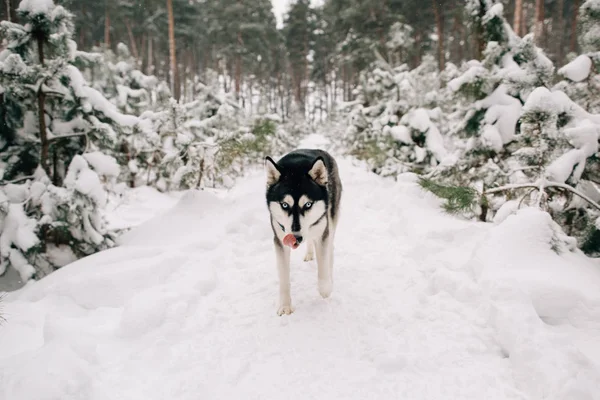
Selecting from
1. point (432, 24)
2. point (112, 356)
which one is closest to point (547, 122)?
point (112, 356)

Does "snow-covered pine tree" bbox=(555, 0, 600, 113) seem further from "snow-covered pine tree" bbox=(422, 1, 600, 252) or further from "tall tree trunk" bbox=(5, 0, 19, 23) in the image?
"tall tree trunk" bbox=(5, 0, 19, 23)

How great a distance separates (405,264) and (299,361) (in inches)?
85.4

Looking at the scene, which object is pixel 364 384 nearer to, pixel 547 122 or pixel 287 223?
pixel 287 223

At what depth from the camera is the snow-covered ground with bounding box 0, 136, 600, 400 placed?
2219 millimetres

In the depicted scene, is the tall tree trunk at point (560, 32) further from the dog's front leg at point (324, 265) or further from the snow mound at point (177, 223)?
the dog's front leg at point (324, 265)

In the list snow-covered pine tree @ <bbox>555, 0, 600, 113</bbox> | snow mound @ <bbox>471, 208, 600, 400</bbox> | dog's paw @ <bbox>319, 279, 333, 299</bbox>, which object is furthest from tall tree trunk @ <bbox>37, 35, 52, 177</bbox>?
snow-covered pine tree @ <bbox>555, 0, 600, 113</bbox>

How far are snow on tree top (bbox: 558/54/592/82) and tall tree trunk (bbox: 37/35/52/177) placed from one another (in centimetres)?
727

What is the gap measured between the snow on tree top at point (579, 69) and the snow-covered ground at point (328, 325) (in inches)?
85.6

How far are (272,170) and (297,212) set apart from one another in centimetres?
57

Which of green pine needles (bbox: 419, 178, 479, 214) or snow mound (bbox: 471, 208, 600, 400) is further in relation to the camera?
green pine needles (bbox: 419, 178, 479, 214)

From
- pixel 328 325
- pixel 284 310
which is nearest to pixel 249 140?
pixel 284 310

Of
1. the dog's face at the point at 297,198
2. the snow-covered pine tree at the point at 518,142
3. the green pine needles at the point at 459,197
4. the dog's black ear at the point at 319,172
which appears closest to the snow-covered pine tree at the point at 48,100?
the dog's face at the point at 297,198

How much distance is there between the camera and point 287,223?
9.75 feet

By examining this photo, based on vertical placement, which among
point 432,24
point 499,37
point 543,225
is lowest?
point 543,225
